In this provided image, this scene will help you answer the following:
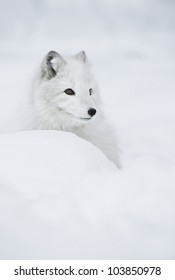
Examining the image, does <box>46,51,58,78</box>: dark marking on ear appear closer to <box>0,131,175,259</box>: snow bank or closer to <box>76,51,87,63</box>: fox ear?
<box>76,51,87,63</box>: fox ear

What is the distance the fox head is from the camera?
149 inches

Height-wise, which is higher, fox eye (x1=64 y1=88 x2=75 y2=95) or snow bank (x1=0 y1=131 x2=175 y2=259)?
fox eye (x1=64 y1=88 x2=75 y2=95)

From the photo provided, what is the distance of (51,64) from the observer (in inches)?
158

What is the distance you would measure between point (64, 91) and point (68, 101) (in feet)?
0.40

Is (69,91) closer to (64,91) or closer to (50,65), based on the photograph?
(64,91)

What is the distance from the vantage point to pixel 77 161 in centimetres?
257

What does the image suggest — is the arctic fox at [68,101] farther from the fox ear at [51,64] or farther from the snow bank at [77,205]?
the snow bank at [77,205]

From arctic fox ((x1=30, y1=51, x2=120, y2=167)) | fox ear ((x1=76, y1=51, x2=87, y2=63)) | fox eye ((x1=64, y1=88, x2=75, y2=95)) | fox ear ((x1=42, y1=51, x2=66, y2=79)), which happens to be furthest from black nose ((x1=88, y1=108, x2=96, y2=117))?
fox ear ((x1=76, y1=51, x2=87, y2=63))

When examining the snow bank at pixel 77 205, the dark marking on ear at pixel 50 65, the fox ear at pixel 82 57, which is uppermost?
the fox ear at pixel 82 57

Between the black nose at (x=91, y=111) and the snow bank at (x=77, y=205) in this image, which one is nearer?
the snow bank at (x=77, y=205)

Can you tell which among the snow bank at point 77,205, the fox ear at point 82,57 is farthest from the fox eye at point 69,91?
the snow bank at point 77,205

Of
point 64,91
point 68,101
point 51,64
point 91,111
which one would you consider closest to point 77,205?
point 91,111

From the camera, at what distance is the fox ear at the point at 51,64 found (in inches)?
157

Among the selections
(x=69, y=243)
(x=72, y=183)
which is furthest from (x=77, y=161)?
(x=69, y=243)
